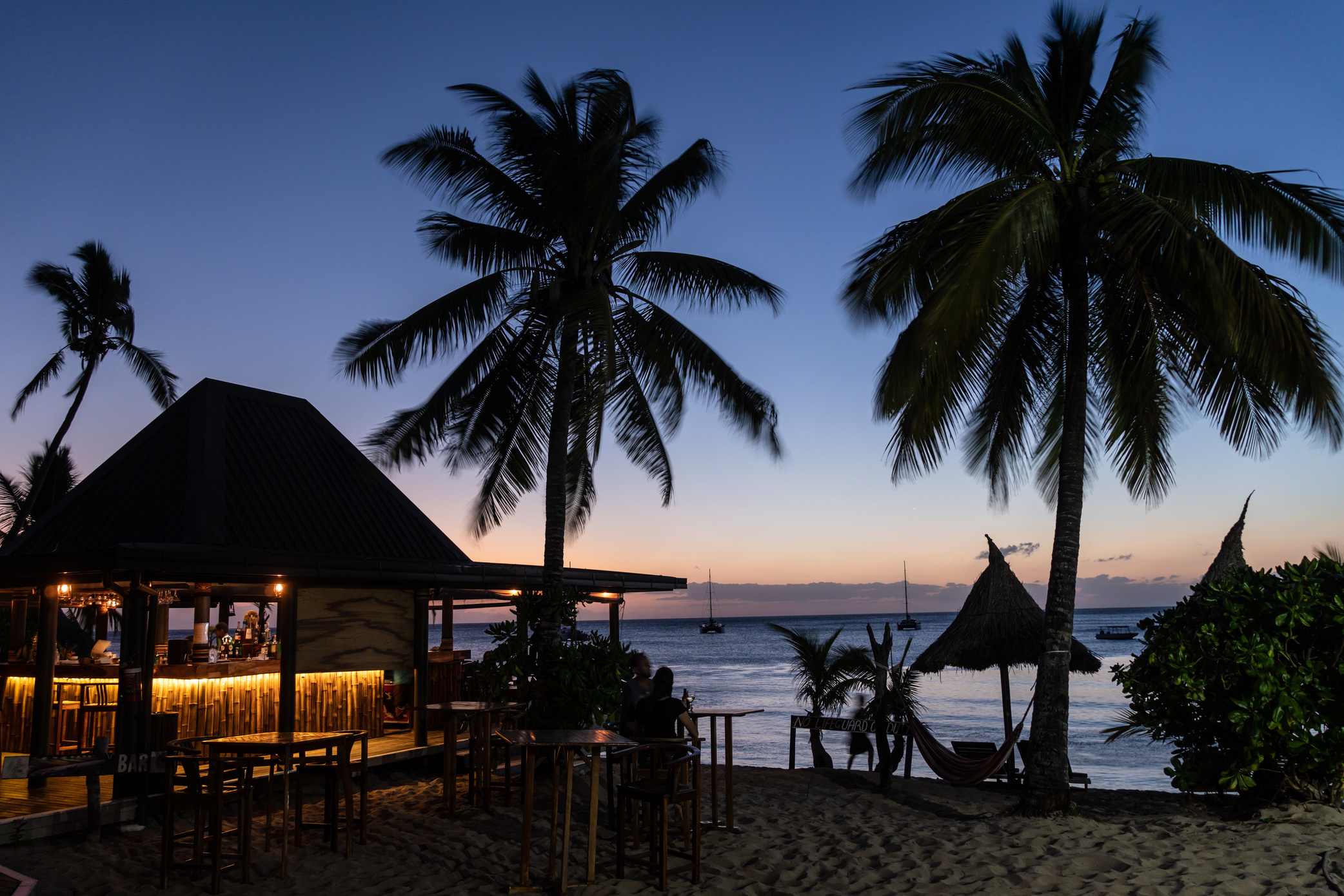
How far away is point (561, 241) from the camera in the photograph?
33.6 ft

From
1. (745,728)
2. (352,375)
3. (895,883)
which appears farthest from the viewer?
(745,728)

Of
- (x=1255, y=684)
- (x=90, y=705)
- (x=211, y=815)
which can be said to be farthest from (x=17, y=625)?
(x=1255, y=684)

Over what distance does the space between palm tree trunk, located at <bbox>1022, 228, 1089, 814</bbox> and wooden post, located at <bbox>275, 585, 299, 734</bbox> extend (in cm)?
773

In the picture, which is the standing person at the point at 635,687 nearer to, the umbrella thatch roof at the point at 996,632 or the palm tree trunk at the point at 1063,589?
the palm tree trunk at the point at 1063,589

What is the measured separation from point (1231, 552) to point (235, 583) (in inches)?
514

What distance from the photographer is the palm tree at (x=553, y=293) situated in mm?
9320

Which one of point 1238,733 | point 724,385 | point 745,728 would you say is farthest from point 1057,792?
point 745,728

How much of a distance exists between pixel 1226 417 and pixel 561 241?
7379 millimetres

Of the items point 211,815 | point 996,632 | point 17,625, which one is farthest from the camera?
point 996,632

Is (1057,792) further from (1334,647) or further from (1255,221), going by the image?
(1255,221)

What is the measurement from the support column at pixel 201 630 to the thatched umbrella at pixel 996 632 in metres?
9.37

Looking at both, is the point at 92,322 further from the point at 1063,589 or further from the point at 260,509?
the point at 1063,589

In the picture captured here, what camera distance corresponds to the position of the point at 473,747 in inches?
331

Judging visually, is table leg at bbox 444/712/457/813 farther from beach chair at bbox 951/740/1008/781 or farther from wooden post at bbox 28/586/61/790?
beach chair at bbox 951/740/1008/781
